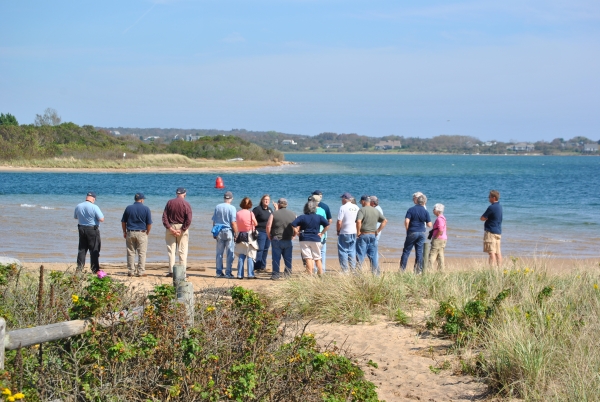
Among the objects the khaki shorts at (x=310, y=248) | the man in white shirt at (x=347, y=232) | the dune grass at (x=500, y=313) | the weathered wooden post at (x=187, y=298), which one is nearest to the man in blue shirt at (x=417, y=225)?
the man in white shirt at (x=347, y=232)

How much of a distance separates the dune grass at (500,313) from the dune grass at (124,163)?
207 ft

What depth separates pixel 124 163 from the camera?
73.4 m

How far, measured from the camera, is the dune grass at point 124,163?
6656 cm

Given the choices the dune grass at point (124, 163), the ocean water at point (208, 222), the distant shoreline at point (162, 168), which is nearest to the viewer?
the ocean water at point (208, 222)

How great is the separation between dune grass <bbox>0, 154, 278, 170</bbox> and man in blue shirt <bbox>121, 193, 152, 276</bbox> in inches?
2292

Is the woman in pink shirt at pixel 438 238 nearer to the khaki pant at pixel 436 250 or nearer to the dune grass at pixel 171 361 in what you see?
the khaki pant at pixel 436 250

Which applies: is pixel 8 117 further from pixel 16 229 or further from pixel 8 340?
pixel 8 340

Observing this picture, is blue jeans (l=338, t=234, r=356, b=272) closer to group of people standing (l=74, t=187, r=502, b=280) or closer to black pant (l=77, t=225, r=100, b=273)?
group of people standing (l=74, t=187, r=502, b=280)

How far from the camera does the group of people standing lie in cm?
1159

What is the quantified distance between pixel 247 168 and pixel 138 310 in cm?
7922

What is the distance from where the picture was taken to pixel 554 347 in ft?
20.2

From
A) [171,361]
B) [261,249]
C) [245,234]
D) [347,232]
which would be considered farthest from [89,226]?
[171,361]

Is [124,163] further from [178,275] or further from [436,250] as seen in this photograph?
[178,275]

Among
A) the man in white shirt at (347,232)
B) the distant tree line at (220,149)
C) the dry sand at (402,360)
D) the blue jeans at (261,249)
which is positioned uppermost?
the distant tree line at (220,149)
